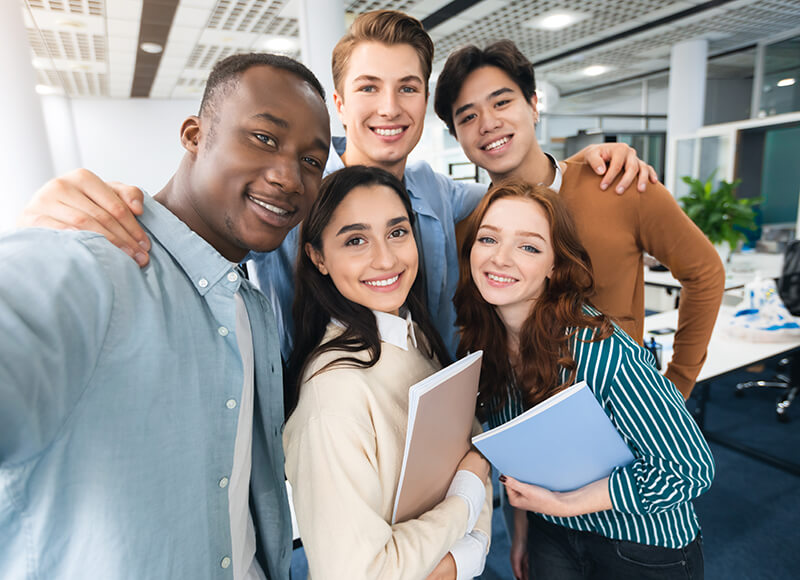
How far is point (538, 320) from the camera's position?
3.88 ft

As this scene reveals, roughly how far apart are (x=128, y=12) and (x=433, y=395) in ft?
18.8

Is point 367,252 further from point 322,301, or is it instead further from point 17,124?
point 17,124

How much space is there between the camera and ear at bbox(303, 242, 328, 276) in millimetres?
1194

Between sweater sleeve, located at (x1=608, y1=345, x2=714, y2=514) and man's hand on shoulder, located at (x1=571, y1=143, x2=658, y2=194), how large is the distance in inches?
25.2

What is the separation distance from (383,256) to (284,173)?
34cm

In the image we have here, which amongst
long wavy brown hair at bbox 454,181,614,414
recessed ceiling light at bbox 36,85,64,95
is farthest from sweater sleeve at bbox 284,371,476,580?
recessed ceiling light at bbox 36,85,64,95

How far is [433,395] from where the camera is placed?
863 millimetres

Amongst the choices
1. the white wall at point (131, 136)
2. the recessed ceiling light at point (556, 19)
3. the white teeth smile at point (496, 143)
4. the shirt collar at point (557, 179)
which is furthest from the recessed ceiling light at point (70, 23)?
the shirt collar at point (557, 179)

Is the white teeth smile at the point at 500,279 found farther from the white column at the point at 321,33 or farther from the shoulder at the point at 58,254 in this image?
the white column at the point at 321,33

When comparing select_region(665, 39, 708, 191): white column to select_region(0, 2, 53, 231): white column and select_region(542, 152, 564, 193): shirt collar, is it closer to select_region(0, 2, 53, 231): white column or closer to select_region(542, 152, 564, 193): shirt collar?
select_region(542, 152, 564, 193): shirt collar

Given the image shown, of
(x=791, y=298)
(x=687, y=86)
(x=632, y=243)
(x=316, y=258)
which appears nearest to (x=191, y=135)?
(x=316, y=258)

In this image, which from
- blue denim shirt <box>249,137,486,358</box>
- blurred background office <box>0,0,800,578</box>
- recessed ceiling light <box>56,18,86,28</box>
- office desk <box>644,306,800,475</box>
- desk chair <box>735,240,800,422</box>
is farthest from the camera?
recessed ceiling light <box>56,18,86,28</box>

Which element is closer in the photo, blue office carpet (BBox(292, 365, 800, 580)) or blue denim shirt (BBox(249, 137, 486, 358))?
blue denim shirt (BBox(249, 137, 486, 358))

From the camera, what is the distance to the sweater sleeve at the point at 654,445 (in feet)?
3.37
